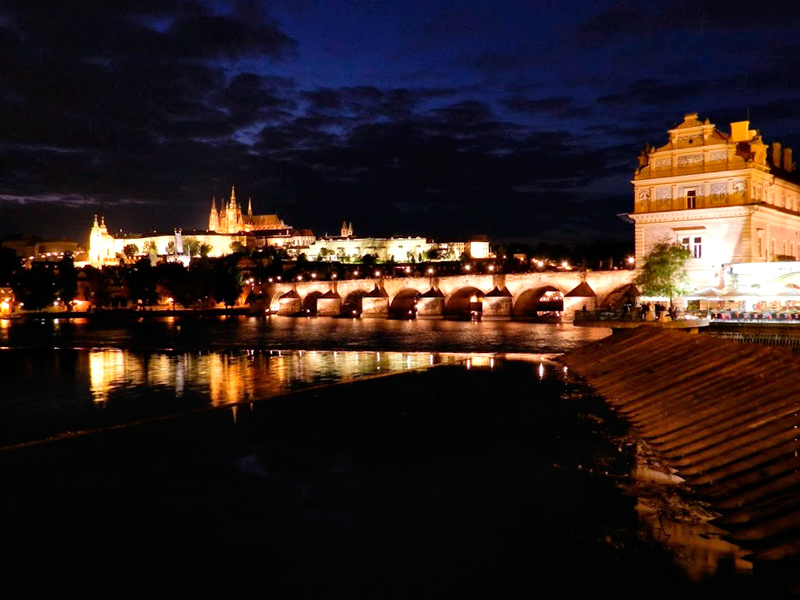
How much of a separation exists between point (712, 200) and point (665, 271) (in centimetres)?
660

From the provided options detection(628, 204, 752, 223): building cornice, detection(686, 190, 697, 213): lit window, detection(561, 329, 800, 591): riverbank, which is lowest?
detection(561, 329, 800, 591): riverbank

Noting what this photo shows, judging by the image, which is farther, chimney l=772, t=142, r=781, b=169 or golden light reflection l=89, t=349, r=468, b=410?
chimney l=772, t=142, r=781, b=169

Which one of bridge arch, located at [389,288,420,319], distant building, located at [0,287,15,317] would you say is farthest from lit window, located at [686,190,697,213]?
distant building, located at [0,287,15,317]

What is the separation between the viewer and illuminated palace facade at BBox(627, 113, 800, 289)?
4588 centimetres

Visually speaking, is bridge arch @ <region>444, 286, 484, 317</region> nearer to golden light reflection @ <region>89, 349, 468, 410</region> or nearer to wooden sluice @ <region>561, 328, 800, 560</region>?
golden light reflection @ <region>89, 349, 468, 410</region>

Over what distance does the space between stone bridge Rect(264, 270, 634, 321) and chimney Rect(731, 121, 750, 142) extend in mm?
17254

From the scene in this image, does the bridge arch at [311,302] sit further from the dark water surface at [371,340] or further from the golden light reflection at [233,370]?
the golden light reflection at [233,370]

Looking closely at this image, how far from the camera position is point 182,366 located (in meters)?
33.1

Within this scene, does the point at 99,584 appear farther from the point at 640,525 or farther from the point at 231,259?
the point at 231,259

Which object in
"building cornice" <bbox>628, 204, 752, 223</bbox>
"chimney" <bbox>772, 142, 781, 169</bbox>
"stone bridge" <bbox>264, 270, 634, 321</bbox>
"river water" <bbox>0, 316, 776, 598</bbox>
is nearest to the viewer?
"river water" <bbox>0, 316, 776, 598</bbox>

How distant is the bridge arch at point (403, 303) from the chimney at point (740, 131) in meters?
48.7

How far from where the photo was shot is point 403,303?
94938mm

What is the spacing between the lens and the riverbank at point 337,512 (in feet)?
28.6

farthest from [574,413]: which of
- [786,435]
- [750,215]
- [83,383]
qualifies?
[750,215]
